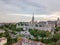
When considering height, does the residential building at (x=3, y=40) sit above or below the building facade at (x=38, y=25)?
below

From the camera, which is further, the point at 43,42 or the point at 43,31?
the point at 43,31

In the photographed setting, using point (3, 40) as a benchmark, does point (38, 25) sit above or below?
above

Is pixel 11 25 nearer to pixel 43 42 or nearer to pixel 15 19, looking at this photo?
pixel 15 19

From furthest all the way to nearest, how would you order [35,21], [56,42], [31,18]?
1. [35,21]
2. [31,18]
3. [56,42]

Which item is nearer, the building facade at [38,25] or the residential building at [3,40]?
the residential building at [3,40]

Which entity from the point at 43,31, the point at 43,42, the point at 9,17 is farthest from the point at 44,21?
the point at 9,17

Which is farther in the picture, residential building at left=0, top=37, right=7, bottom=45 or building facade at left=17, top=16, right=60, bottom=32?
building facade at left=17, top=16, right=60, bottom=32

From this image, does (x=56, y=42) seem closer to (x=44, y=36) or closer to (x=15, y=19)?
(x=44, y=36)

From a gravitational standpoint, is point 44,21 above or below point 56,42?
above

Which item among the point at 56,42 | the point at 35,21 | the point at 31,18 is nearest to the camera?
the point at 56,42

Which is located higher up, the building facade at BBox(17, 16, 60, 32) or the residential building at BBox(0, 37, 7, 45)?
the building facade at BBox(17, 16, 60, 32)

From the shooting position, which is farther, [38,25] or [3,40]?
[38,25]
